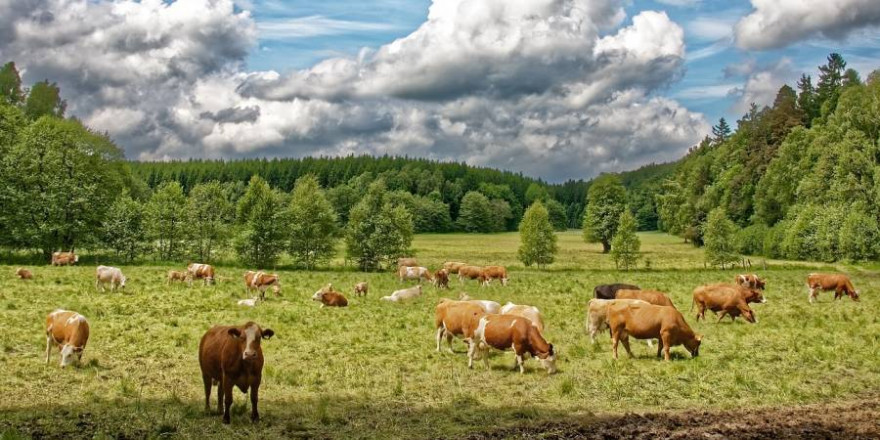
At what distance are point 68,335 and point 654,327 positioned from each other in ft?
50.1

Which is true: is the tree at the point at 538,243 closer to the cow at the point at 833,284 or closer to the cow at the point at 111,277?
the cow at the point at 833,284

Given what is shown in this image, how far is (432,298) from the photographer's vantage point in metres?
33.4

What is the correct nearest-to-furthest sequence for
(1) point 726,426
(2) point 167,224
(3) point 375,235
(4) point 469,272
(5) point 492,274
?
1. (1) point 726,426
2. (5) point 492,274
3. (4) point 469,272
4. (2) point 167,224
5. (3) point 375,235

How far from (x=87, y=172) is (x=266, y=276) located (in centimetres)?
3661

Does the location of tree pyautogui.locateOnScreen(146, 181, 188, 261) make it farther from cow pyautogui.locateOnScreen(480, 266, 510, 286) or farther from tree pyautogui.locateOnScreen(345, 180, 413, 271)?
cow pyautogui.locateOnScreen(480, 266, 510, 286)

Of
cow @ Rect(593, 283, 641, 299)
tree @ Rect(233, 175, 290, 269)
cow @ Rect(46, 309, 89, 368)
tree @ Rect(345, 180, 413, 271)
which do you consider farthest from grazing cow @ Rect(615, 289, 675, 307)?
tree @ Rect(233, 175, 290, 269)

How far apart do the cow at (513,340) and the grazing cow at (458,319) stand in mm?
618

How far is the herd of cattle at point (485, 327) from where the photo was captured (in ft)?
37.1

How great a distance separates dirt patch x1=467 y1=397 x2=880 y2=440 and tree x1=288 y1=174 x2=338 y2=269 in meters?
52.7

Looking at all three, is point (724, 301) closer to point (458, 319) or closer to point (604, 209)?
point (458, 319)

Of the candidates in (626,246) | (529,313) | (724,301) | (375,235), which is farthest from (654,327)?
(626,246)

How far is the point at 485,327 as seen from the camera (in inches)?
646

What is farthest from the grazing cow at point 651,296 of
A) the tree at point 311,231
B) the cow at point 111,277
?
the tree at point 311,231

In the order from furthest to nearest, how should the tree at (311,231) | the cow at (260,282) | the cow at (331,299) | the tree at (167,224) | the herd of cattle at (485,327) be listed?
the tree at (311,231) < the tree at (167,224) < the cow at (260,282) < the cow at (331,299) < the herd of cattle at (485,327)
